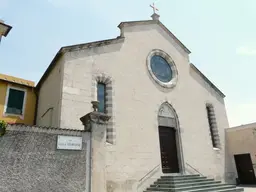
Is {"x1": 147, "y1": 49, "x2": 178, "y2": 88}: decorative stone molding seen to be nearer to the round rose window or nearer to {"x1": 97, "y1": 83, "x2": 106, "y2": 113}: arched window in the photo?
the round rose window

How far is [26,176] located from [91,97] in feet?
16.3

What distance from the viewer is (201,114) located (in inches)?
566

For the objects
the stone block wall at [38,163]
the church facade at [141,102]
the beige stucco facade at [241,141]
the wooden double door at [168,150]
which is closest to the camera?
the stone block wall at [38,163]

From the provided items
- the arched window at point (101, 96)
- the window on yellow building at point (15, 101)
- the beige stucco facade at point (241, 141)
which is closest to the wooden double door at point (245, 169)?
the beige stucco facade at point (241, 141)

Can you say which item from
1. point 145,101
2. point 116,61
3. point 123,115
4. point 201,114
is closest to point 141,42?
point 116,61

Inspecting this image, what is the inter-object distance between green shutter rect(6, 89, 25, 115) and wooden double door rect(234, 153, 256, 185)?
1389 cm

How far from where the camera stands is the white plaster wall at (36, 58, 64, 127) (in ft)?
30.9

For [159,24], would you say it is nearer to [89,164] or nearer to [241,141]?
[241,141]

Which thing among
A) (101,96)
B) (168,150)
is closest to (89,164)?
(101,96)

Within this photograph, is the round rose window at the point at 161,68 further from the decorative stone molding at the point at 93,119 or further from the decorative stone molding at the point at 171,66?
the decorative stone molding at the point at 93,119

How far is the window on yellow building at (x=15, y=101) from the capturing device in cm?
1189

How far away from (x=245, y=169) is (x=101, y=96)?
1075 centimetres

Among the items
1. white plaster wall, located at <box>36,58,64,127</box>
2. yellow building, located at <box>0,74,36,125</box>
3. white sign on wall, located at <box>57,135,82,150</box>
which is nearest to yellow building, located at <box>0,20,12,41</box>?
white plaster wall, located at <box>36,58,64,127</box>

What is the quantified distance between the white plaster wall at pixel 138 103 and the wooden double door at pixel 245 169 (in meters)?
1.49
